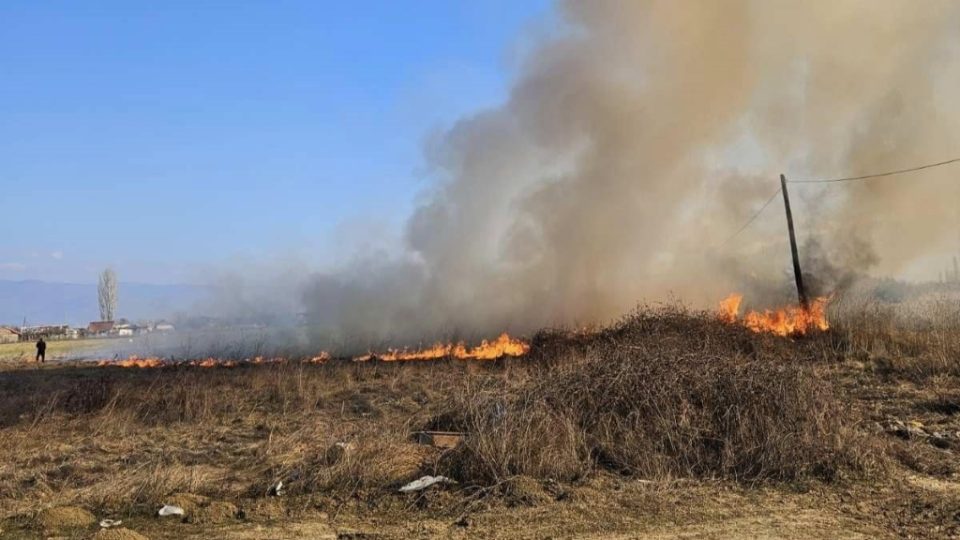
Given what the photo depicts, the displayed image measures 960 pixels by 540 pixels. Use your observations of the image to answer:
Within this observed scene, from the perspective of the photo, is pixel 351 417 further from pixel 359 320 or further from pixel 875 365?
pixel 359 320

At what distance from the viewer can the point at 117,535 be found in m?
6.06

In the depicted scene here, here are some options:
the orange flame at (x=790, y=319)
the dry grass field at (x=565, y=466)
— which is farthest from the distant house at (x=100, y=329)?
the dry grass field at (x=565, y=466)

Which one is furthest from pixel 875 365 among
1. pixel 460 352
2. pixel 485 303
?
pixel 485 303

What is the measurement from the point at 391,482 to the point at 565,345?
46.1 ft

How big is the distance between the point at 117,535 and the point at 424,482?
9.92 ft

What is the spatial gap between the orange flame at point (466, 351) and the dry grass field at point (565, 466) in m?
12.4

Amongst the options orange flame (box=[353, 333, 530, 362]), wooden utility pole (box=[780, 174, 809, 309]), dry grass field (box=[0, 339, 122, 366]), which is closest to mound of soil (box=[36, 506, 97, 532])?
orange flame (box=[353, 333, 530, 362])

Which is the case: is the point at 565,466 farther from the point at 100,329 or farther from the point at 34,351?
the point at 100,329

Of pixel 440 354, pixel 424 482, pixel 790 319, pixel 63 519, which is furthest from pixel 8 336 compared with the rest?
pixel 424 482

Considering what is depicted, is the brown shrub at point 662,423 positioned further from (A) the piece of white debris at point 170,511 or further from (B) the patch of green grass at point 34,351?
(B) the patch of green grass at point 34,351

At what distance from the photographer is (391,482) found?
25.3 ft

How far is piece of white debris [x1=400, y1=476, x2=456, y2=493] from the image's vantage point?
7.38 meters

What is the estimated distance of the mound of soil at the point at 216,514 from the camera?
6.77m

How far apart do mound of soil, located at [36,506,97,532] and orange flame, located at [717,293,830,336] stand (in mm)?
18305
